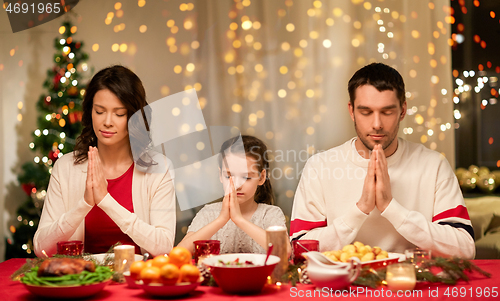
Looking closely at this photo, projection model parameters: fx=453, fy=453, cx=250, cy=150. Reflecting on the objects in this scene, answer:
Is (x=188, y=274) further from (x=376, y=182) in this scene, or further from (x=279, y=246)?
(x=376, y=182)

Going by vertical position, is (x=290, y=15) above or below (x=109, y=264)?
above

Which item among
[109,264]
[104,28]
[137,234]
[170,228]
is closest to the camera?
[109,264]

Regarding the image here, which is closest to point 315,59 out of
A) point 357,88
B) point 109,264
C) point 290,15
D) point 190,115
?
point 290,15

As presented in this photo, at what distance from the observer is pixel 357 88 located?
2033 mm

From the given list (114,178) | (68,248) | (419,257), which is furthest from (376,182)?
(114,178)

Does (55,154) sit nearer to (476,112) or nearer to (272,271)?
(272,271)

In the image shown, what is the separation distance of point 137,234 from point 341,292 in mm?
1020

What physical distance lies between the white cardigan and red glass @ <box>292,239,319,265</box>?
0.78 m

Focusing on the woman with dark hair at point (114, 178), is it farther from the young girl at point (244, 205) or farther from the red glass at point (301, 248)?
the red glass at point (301, 248)

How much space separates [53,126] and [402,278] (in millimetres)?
3158

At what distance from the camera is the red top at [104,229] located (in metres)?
2.18

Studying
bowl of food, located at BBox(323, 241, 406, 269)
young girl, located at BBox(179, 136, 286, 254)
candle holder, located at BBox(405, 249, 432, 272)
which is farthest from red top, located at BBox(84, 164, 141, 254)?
candle holder, located at BBox(405, 249, 432, 272)

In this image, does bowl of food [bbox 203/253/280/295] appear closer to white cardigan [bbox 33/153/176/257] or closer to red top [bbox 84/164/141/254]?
white cardigan [bbox 33/153/176/257]

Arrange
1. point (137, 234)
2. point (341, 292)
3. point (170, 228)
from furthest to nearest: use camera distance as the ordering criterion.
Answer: point (170, 228)
point (137, 234)
point (341, 292)
